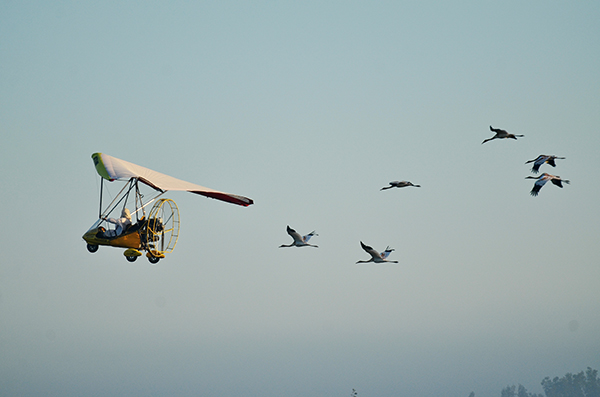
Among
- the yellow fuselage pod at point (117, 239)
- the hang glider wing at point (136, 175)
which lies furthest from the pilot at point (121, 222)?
the hang glider wing at point (136, 175)

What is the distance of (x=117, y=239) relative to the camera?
36.3 metres

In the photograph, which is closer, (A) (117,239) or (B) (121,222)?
(B) (121,222)

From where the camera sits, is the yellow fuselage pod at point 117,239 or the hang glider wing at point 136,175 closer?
the hang glider wing at point 136,175

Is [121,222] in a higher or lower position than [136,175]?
lower

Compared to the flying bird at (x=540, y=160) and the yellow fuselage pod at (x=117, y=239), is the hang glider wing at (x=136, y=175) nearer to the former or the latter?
the yellow fuselage pod at (x=117, y=239)

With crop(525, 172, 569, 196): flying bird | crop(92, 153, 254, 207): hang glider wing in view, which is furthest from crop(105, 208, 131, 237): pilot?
crop(525, 172, 569, 196): flying bird

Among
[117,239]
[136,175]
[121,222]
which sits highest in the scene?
[136,175]

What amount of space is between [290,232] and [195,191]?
24.6 feet

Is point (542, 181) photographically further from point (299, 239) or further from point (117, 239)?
point (117, 239)

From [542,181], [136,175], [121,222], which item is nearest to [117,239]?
[121,222]

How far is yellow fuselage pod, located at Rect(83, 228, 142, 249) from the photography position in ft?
118

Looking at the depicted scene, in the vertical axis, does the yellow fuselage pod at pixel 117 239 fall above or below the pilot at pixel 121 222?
below

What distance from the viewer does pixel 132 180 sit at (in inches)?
1455

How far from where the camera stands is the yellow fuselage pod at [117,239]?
36000 millimetres
